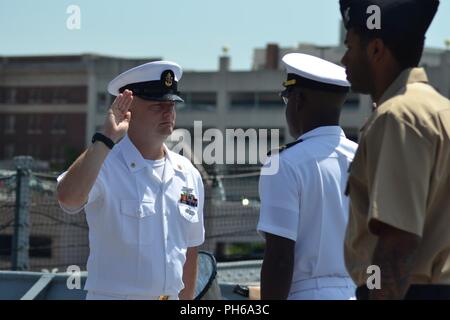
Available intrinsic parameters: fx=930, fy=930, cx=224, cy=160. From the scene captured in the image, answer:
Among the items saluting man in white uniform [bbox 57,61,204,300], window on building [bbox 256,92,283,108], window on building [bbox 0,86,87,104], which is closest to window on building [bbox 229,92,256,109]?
window on building [bbox 256,92,283,108]

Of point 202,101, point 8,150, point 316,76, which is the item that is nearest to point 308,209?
point 316,76

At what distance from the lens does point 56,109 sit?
326 ft

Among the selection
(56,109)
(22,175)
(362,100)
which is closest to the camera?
(22,175)

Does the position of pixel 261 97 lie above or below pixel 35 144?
above

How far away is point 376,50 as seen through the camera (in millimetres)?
2973

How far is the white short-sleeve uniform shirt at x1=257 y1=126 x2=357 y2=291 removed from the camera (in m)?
3.63

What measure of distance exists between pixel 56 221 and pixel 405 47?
7.67m

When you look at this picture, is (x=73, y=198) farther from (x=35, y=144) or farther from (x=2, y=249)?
(x=35, y=144)

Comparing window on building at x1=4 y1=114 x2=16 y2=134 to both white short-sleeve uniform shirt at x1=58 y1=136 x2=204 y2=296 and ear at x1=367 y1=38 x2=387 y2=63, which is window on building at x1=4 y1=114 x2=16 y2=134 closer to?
white short-sleeve uniform shirt at x1=58 y1=136 x2=204 y2=296

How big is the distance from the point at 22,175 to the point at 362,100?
71654mm

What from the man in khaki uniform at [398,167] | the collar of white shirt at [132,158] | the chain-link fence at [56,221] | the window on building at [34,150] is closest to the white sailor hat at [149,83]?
the collar of white shirt at [132,158]

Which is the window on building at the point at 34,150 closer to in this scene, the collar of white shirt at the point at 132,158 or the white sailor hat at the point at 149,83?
the white sailor hat at the point at 149,83

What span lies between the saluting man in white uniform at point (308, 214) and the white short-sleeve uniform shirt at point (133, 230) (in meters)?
0.79
